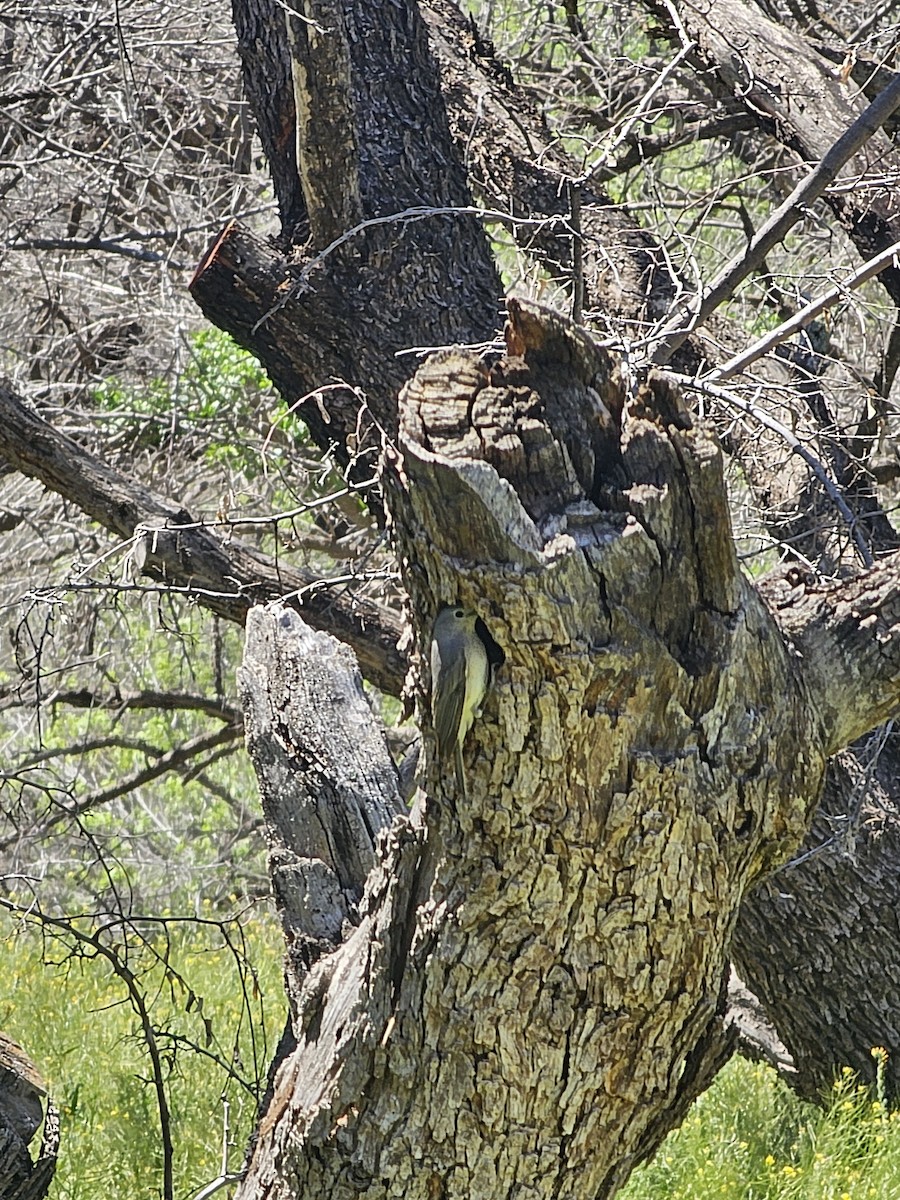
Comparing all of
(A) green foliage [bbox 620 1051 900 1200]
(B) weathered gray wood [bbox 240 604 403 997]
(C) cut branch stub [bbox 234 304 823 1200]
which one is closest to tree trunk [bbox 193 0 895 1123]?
(A) green foliage [bbox 620 1051 900 1200]

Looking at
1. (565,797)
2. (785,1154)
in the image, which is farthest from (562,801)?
(785,1154)

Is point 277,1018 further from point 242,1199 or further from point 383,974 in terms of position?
point 383,974

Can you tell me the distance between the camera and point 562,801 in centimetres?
194

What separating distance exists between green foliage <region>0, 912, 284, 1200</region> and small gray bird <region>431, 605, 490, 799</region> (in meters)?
1.70

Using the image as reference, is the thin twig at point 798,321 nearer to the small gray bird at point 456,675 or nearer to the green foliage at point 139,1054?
the small gray bird at point 456,675

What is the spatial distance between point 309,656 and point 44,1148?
115 cm

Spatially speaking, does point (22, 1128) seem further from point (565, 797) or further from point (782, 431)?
point (782, 431)

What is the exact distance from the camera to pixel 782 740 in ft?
6.67

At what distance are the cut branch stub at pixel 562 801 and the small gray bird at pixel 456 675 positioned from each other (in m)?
0.02

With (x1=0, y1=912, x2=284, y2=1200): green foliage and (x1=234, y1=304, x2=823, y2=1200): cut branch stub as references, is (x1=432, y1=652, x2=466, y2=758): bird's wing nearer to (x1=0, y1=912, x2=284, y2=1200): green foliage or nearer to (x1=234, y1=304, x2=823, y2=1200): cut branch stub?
(x1=234, y1=304, x2=823, y2=1200): cut branch stub

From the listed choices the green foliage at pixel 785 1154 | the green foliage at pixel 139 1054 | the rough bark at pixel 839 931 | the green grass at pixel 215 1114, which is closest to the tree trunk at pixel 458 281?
the rough bark at pixel 839 931

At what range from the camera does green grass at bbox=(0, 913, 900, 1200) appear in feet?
13.1

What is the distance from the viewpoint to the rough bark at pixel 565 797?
6.17ft

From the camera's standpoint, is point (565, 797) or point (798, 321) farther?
point (798, 321)
